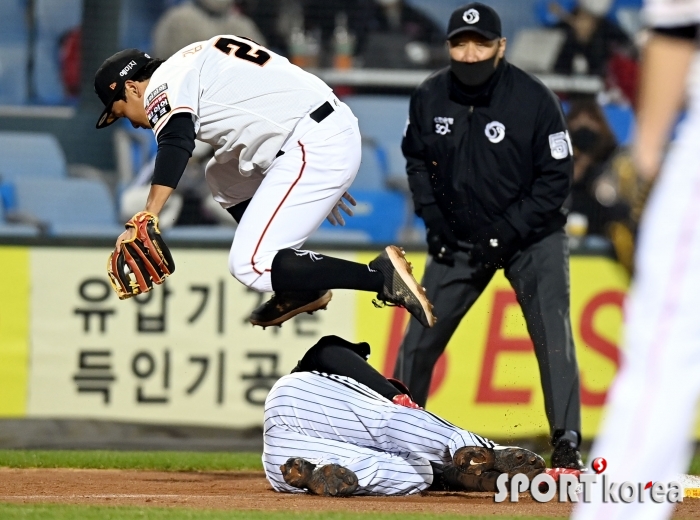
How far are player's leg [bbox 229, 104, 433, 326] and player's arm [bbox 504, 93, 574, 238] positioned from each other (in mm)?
832

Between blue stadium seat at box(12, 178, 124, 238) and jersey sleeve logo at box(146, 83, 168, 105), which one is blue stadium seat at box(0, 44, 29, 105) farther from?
jersey sleeve logo at box(146, 83, 168, 105)

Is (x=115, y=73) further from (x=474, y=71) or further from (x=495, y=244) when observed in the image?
(x=495, y=244)

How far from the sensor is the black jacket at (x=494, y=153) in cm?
572

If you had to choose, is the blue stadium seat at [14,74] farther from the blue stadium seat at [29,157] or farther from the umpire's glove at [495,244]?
the umpire's glove at [495,244]

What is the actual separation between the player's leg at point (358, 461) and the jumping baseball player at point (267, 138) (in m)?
0.65

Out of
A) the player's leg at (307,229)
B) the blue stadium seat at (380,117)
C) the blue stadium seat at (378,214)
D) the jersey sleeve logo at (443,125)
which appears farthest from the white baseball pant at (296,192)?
the blue stadium seat at (380,117)

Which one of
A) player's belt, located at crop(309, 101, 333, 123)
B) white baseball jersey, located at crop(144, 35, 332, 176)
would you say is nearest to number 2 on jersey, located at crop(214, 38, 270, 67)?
white baseball jersey, located at crop(144, 35, 332, 176)

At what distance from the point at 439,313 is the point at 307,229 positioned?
1066 mm

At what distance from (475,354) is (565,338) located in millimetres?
2205

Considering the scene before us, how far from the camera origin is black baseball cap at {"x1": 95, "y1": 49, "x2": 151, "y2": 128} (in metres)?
5.07

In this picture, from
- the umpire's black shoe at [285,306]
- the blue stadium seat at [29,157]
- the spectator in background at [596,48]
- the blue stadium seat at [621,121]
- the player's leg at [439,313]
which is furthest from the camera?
the blue stadium seat at [621,121]

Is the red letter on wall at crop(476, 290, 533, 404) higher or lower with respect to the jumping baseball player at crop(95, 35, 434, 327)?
lower

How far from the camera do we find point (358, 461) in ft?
15.5

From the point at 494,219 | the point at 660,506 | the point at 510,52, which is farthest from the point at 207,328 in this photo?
the point at 660,506
